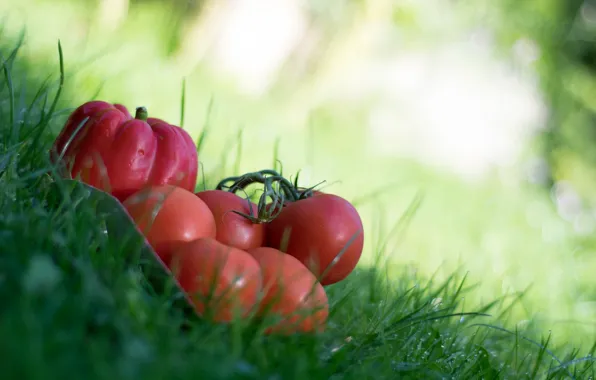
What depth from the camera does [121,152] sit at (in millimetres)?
1539

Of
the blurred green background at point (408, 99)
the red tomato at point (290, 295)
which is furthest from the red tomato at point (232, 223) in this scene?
the blurred green background at point (408, 99)

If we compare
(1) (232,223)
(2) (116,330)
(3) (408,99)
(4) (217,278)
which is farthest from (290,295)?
(3) (408,99)

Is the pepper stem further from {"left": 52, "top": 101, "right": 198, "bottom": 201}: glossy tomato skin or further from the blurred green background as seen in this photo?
the blurred green background

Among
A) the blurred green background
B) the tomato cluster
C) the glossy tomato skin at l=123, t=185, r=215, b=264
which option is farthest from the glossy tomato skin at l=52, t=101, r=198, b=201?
the blurred green background

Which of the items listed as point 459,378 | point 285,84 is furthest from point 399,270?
point 285,84

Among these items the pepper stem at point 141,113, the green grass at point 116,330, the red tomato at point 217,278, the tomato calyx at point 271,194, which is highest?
the pepper stem at point 141,113

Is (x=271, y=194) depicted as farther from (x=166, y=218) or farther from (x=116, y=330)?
(x=116, y=330)

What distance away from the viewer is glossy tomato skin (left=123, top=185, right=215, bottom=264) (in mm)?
1381

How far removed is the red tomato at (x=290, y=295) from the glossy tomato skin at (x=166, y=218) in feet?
0.43

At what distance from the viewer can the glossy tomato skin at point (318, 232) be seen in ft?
5.06

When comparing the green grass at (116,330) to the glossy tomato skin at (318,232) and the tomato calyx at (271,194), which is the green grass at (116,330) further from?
the tomato calyx at (271,194)

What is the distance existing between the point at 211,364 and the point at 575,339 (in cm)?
241

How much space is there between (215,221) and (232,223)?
36 millimetres

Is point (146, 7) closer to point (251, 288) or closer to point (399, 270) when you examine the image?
point (399, 270)
